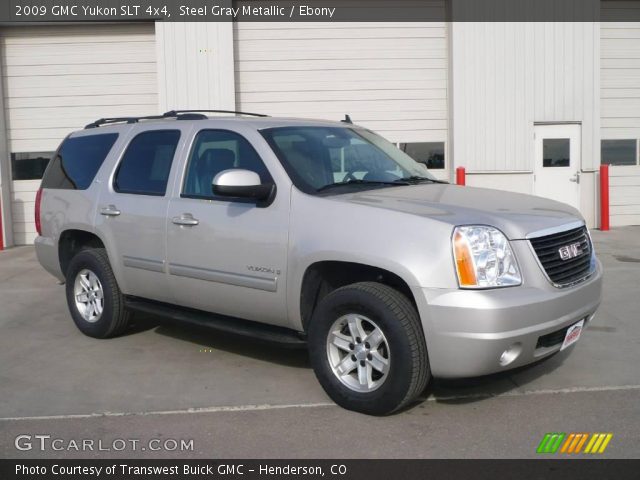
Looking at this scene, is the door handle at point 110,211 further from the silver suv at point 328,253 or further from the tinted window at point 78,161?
the tinted window at point 78,161

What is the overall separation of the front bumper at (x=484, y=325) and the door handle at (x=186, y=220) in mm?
1960

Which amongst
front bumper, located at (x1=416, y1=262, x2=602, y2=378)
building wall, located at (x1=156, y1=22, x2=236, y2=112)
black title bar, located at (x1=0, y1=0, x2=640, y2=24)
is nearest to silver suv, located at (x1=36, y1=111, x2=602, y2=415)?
front bumper, located at (x1=416, y1=262, x2=602, y2=378)

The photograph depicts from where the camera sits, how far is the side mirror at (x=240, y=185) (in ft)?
14.5

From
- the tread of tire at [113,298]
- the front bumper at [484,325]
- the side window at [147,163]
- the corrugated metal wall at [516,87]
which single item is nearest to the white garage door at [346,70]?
the corrugated metal wall at [516,87]

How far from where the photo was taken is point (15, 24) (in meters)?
12.6

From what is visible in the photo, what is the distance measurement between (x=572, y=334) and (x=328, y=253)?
1.61 metres


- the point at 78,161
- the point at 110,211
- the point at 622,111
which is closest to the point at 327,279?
the point at 110,211

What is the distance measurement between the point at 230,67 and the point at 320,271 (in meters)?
8.96

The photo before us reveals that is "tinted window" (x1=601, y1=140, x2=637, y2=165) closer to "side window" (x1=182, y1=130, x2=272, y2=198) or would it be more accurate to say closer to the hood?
the hood

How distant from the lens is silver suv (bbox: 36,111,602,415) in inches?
150

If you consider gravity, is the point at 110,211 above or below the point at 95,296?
above

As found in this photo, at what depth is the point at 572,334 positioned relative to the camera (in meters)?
4.25

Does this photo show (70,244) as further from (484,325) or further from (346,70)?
(346,70)

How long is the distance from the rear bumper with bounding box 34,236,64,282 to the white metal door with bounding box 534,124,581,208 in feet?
31.5
